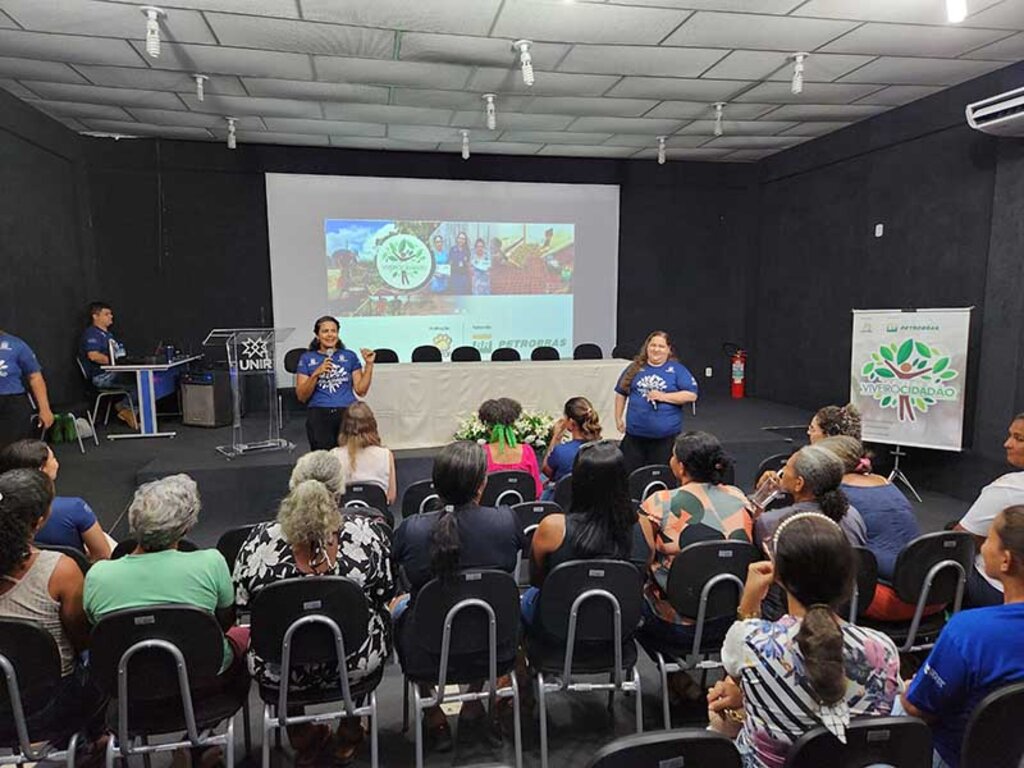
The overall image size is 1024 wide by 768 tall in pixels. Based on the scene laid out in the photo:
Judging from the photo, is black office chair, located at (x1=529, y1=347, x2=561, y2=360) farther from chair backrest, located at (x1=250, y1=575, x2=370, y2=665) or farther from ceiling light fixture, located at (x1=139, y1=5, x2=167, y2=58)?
chair backrest, located at (x1=250, y1=575, x2=370, y2=665)

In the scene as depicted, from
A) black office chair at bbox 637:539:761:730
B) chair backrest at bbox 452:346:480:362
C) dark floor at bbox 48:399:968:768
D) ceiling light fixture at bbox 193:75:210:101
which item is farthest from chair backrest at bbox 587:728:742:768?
chair backrest at bbox 452:346:480:362

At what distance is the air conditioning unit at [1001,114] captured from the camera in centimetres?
429

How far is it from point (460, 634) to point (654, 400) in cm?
242

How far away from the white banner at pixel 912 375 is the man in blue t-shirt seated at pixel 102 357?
6875mm

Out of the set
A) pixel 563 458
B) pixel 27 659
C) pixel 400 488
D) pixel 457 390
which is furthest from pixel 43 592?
pixel 457 390

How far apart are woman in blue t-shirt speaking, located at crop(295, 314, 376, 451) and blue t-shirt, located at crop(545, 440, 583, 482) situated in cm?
158

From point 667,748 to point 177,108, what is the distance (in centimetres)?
670

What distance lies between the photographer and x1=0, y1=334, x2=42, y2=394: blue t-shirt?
4.32 meters

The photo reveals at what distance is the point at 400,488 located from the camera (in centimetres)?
538

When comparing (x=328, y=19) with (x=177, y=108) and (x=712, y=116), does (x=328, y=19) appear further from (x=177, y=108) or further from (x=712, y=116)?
(x=712, y=116)

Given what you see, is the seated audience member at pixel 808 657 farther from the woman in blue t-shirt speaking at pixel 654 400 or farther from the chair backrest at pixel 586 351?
the chair backrest at pixel 586 351

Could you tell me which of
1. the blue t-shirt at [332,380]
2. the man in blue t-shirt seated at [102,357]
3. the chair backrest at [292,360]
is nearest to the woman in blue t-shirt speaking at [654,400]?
the blue t-shirt at [332,380]

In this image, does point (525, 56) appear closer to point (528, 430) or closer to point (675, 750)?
point (528, 430)

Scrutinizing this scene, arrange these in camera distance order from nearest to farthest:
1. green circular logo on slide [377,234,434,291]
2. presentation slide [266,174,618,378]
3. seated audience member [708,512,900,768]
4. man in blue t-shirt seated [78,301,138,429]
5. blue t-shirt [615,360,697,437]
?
1. seated audience member [708,512,900,768]
2. blue t-shirt [615,360,697,437]
3. man in blue t-shirt seated [78,301,138,429]
4. presentation slide [266,174,618,378]
5. green circular logo on slide [377,234,434,291]
